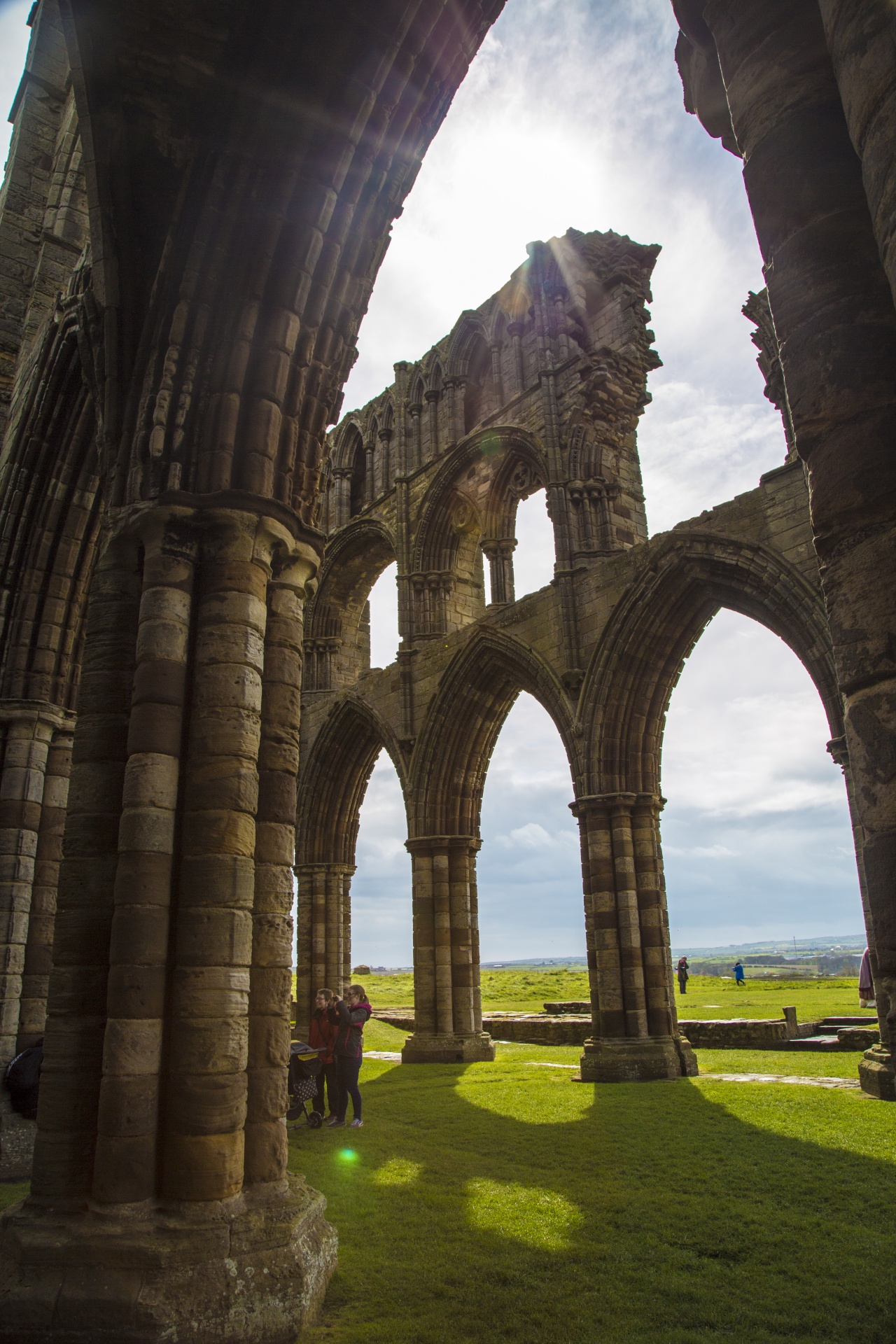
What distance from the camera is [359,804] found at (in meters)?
16.5

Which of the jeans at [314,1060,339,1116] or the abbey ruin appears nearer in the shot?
the abbey ruin

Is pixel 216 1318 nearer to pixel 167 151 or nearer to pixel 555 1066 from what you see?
pixel 167 151

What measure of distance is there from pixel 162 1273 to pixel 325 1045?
5123 millimetres

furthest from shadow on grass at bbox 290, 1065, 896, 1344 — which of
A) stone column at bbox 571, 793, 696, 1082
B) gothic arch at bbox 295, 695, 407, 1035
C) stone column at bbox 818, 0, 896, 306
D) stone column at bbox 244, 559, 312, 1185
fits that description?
gothic arch at bbox 295, 695, 407, 1035

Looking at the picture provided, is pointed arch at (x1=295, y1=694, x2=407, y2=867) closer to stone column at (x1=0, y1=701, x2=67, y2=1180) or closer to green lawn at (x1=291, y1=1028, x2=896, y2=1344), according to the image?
green lawn at (x1=291, y1=1028, x2=896, y2=1344)

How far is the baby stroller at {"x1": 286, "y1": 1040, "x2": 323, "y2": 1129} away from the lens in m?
7.20

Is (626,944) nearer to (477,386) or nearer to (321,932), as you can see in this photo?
(321,932)

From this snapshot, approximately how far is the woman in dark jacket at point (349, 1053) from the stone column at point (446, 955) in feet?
16.2

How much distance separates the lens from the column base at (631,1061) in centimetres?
977

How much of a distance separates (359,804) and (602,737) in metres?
6.69

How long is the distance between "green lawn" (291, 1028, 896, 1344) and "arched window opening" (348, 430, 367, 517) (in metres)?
12.7

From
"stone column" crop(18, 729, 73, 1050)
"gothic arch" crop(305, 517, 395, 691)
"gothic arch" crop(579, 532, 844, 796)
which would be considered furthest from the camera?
"gothic arch" crop(305, 517, 395, 691)

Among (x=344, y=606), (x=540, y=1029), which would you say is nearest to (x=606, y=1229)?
(x=540, y=1029)

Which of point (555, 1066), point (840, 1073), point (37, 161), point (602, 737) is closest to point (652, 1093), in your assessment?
point (840, 1073)
